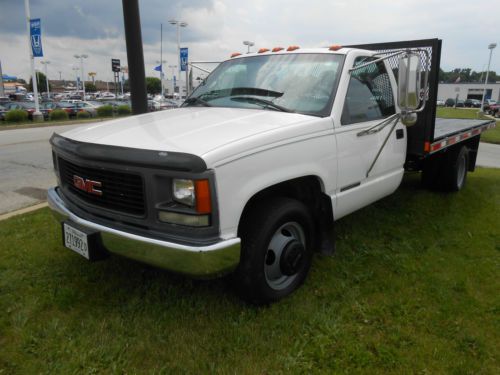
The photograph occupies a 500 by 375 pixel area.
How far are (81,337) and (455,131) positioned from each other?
5.09 m

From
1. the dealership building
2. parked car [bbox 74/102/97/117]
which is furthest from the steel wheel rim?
the dealership building

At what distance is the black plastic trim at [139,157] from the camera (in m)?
2.32

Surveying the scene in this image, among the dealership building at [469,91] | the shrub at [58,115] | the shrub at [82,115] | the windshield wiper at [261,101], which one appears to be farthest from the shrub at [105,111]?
the dealership building at [469,91]

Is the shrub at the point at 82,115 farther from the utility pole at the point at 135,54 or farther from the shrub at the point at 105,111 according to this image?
the utility pole at the point at 135,54

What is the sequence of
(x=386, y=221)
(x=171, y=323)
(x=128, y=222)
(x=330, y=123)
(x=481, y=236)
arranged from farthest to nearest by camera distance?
1. (x=386, y=221)
2. (x=481, y=236)
3. (x=330, y=123)
4. (x=171, y=323)
5. (x=128, y=222)

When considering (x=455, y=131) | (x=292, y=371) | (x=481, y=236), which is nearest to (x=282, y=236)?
(x=292, y=371)

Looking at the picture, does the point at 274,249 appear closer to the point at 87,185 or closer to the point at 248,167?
the point at 248,167

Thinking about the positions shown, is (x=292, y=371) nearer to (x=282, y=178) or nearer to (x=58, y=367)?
(x=282, y=178)

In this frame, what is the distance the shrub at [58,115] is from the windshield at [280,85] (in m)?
23.7

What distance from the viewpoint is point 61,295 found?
3.12 m

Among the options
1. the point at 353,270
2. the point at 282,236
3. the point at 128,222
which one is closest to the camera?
the point at 128,222

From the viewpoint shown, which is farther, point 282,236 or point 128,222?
point 282,236

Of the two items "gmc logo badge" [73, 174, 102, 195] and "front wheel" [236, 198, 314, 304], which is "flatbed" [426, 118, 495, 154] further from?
"gmc logo badge" [73, 174, 102, 195]

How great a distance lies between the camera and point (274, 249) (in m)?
2.98
